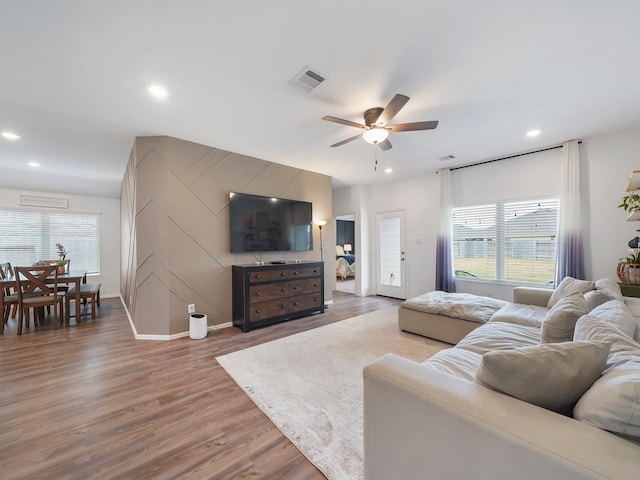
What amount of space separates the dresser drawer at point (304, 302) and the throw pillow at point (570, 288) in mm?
3123

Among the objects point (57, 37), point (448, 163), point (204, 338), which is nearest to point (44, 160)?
point (57, 37)

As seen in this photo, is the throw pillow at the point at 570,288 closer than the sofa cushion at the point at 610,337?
No

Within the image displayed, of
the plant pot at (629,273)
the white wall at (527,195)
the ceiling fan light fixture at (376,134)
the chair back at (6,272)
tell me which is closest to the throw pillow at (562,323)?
the ceiling fan light fixture at (376,134)

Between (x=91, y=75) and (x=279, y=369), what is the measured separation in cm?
317

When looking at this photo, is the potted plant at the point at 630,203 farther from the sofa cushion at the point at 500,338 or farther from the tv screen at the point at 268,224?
the tv screen at the point at 268,224

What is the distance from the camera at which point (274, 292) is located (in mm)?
4012

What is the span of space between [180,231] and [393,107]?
3.09m

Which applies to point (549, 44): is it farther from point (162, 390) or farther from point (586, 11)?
point (162, 390)

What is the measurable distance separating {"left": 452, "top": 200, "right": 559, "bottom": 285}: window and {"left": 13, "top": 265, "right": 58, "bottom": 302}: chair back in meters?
6.82

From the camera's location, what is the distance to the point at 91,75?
226 centimetres

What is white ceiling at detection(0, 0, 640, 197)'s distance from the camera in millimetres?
1692

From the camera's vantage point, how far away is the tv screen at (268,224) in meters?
4.09

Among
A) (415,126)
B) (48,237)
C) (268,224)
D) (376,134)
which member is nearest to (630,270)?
(415,126)

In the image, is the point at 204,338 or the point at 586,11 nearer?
the point at 586,11
